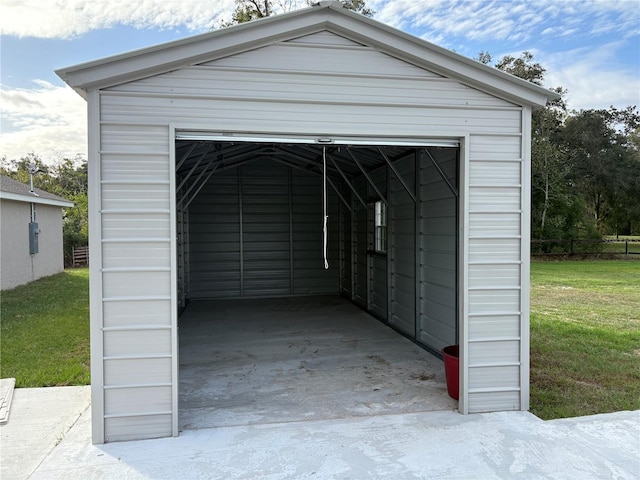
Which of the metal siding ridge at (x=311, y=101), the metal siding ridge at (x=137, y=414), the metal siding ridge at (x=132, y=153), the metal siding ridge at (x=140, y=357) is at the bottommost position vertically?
the metal siding ridge at (x=137, y=414)

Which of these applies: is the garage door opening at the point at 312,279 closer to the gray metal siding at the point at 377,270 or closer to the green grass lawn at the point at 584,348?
the gray metal siding at the point at 377,270

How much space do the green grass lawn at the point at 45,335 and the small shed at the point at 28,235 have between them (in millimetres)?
652

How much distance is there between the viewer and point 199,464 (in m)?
3.02

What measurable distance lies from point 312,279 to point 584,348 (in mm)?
5776

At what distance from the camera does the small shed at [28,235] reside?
11172 mm

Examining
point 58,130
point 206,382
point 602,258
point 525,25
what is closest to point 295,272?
point 206,382

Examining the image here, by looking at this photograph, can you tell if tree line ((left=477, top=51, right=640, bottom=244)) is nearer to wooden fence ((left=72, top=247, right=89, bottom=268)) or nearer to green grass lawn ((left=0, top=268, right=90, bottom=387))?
green grass lawn ((left=0, top=268, right=90, bottom=387))

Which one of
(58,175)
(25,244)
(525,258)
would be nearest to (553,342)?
(525,258)

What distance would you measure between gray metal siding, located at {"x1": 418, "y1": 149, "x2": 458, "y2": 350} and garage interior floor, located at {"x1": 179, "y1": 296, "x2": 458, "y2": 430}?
0.33 metres

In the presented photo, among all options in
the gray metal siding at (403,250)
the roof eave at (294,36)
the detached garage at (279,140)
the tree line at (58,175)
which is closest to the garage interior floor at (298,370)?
the detached garage at (279,140)

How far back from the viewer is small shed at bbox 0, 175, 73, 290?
1117 cm

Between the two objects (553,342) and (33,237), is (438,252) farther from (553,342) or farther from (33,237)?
(33,237)

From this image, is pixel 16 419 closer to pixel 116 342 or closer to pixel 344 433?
pixel 116 342

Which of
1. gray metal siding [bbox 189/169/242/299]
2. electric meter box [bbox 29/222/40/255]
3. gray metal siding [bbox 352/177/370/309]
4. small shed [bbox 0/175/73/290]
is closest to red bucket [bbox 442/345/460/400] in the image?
Result: gray metal siding [bbox 352/177/370/309]
